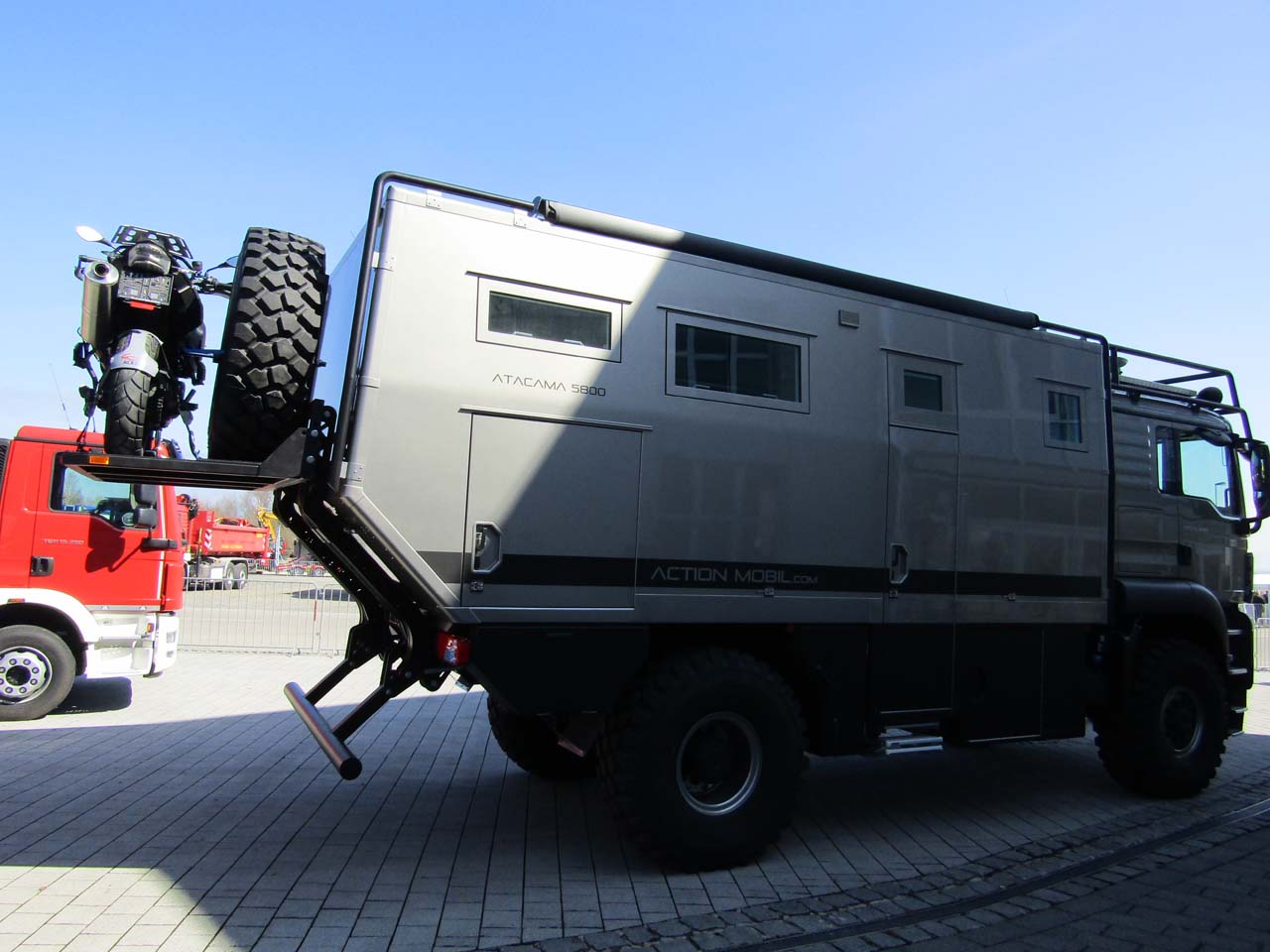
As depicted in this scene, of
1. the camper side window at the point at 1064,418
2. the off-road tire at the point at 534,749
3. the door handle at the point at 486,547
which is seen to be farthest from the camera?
the off-road tire at the point at 534,749

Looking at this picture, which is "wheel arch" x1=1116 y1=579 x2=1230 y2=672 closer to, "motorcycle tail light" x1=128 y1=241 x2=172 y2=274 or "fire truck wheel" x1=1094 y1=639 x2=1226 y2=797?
"fire truck wheel" x1=1094 y1=639 x2=1226 y2=797

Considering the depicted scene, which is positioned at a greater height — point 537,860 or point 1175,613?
point 1175,613

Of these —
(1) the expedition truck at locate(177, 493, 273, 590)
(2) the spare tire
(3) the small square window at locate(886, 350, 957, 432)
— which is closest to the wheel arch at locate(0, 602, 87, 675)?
(2) the spare tire

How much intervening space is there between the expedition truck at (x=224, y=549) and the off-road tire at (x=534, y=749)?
2195cm

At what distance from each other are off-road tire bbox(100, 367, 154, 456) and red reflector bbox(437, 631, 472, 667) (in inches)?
68.6

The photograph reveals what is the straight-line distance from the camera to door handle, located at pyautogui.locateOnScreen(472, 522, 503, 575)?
15.3ft

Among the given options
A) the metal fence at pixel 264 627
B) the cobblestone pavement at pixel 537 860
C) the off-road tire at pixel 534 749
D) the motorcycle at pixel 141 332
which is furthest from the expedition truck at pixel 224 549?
the motorcycle at pixel 141 332

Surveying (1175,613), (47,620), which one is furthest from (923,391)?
(47,620)

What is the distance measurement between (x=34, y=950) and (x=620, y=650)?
2834 mm

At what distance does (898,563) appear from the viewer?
5.88 m

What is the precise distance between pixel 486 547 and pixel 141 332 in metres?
2.00

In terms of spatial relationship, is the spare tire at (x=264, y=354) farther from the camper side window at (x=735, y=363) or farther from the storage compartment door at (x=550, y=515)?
the camper side window at (x=735, y=363)

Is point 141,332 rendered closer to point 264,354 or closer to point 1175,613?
point 264,354

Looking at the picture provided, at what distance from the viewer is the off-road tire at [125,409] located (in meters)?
4.50
